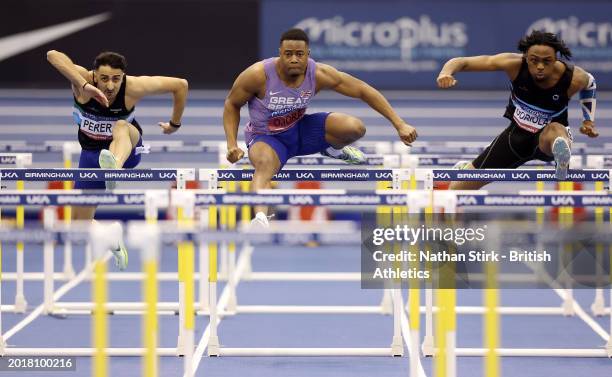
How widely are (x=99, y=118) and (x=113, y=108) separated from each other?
0.50 ft

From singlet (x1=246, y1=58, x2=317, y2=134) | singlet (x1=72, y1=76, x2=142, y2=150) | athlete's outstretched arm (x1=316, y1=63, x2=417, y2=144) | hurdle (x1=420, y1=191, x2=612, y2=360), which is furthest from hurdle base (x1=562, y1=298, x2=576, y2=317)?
singlet (x1=72, y1=76, x2=142, y2=150)

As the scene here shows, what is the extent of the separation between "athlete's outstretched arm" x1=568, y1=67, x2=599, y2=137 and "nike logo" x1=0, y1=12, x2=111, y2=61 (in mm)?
8428

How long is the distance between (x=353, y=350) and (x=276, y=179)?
1365mm

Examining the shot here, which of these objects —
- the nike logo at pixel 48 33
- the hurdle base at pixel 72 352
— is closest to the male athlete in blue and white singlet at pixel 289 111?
the hurdle base at pixel 72 352

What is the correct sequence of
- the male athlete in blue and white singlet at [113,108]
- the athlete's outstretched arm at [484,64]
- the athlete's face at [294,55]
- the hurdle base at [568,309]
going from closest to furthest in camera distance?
the athlete's face at [294,55], the athlete's outstretched arm at [484,64], the male athlete in blue and white singlet at [113,108], the hurdle base at [568,309]

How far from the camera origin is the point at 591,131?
268 inches

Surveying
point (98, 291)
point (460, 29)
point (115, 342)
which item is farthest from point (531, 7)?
point (98, 291)

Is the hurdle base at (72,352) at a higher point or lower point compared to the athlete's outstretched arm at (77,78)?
lower

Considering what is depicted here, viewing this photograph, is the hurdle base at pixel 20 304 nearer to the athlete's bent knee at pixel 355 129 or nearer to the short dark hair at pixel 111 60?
the short dark hair at pixel 111 60

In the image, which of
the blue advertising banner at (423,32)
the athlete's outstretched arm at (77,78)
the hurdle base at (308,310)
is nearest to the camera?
the athlete's outstretched arm at (77,78)

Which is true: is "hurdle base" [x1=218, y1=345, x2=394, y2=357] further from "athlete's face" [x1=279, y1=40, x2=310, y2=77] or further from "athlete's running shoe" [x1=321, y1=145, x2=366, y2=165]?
"athlete's face" [x1=279, y1=40, x2=310, y2=77]

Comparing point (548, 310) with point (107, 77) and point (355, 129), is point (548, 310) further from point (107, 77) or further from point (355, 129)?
point (107, 77)

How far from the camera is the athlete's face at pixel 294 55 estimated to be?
6.40 metres

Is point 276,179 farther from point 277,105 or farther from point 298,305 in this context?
point 298,305
